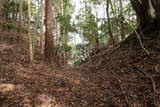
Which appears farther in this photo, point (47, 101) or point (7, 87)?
point (7, 87)

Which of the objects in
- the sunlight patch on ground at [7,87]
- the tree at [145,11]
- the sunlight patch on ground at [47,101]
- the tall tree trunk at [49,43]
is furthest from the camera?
the tall tree trunk at [49,43]

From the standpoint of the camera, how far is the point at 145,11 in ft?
29.3

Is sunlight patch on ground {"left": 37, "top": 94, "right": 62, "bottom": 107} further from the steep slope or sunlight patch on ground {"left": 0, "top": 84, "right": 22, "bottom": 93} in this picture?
the steep slope

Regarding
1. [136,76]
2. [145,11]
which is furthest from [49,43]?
[136,76]

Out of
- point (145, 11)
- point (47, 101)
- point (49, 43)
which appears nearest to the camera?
point (47, 101)

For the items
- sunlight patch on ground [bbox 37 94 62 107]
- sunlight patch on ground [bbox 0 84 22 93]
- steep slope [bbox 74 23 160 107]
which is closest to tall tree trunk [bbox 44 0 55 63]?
steep slope [bbox 74 23 160 107]

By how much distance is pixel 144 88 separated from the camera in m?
5.20

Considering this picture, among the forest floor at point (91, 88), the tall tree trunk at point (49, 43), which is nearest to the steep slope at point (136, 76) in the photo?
the forest floor at point (91, 88)

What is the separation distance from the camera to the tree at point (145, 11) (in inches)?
343

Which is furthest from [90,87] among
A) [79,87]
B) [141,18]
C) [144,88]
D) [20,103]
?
[141,18]

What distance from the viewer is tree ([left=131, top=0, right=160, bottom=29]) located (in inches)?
343

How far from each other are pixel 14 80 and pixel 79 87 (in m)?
2.16

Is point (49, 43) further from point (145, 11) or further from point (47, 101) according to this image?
point (47, 101)

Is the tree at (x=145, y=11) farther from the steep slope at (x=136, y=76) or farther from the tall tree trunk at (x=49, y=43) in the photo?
the tall tree trunk at (x=49, y=43)
